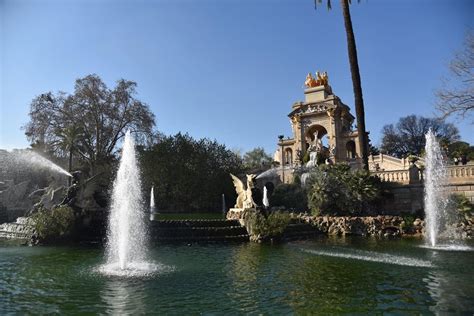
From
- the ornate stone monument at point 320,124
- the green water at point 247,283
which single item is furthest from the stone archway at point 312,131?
the green water at point 247,283

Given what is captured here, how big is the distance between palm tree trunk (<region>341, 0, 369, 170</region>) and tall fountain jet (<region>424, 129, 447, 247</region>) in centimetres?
399

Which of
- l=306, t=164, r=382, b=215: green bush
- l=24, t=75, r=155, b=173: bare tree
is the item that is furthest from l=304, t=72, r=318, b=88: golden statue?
l=306, t=164, r=382, b=215: green bush

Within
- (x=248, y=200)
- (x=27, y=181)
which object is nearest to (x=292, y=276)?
(x=248, y=200)

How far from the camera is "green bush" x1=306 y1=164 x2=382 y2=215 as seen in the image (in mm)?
21672

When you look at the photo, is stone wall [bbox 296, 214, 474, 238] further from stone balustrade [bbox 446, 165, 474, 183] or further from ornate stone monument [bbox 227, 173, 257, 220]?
stone balustrade [bbox 446, 165, 474, 183]

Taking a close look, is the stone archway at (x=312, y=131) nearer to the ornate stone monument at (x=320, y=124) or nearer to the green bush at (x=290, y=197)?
the ornate stone monument at (x=320, y=124)

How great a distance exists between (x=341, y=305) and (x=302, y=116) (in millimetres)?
53768

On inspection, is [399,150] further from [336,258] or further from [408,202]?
[336,258]

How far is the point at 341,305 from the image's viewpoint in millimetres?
6859

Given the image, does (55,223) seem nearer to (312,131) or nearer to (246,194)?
(246,194)

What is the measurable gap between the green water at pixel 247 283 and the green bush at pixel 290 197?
16.1 metres

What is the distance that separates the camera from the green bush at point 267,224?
16.6 m

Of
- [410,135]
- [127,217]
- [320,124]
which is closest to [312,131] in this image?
[320,124]

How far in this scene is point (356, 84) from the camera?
23.5 m
